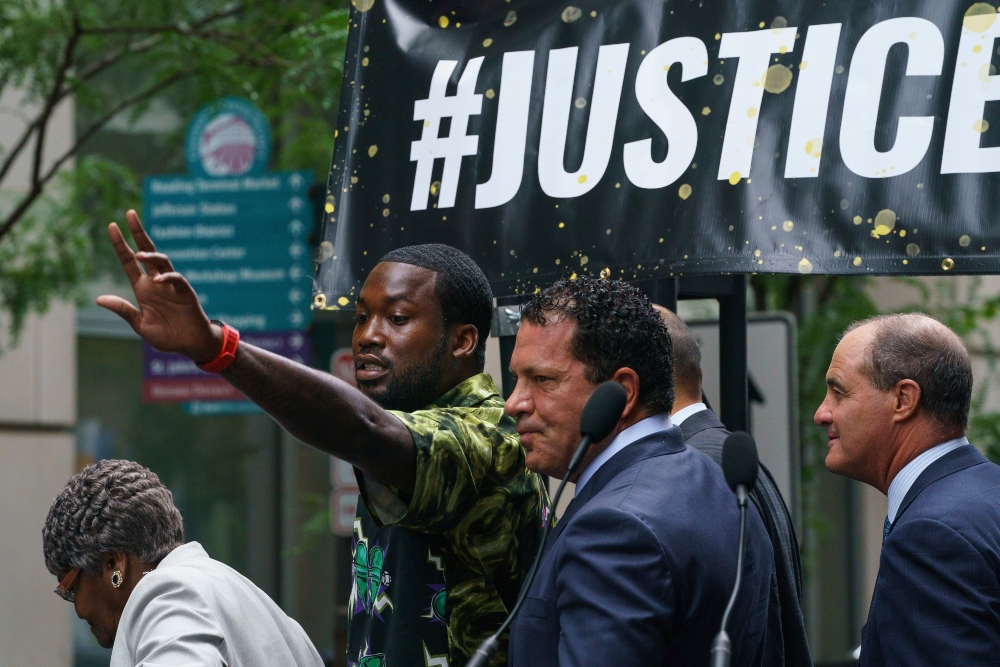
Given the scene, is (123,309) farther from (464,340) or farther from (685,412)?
(685,412)

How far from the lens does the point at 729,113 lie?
4.09 m

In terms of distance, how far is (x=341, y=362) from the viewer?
8539 millimetres

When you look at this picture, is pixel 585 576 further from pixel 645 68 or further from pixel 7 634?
pixel 7 634

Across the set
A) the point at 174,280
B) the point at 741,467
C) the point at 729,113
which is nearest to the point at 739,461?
the point at 741,467

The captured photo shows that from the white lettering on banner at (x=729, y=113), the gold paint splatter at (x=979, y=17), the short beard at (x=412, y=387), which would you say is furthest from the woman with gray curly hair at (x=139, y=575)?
the gold paint splatter at (x=979, y=17)

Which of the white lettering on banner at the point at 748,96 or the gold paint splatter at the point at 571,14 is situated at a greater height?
the gold paint splatter at the point at 571,14

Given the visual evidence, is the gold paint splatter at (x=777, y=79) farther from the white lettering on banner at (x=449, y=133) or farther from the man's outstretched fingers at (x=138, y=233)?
the man's outstretched fingers at (x=138, y=233)

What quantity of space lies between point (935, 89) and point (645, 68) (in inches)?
35.5

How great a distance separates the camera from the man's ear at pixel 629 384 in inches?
114

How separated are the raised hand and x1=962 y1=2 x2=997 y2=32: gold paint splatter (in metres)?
2.31

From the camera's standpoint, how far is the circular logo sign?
9594 mm

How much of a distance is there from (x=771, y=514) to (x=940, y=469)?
0.63 m

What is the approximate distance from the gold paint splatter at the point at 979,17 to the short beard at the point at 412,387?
1.75m

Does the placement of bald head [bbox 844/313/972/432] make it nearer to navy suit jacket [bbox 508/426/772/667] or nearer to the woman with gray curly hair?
navy suit jacket [bbox 508/426/772/667]
